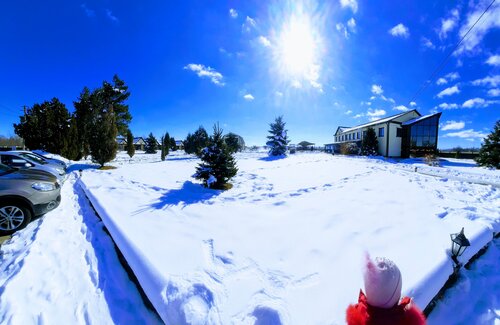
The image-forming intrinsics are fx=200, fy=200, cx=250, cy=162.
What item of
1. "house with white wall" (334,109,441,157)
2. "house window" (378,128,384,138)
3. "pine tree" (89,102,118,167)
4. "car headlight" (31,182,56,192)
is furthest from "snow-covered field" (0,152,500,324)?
"house window" (378,128,384,138)

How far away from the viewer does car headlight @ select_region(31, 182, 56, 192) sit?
443 cm

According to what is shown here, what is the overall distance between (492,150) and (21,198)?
25.2 metres

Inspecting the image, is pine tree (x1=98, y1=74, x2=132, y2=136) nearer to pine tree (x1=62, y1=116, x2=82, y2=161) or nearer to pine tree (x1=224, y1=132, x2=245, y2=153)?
pine tree (x1=62, y1=116, x2=82, y2=161)

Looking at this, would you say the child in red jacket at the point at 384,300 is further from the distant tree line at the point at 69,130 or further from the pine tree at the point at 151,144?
the pine tree at the point at 151,144

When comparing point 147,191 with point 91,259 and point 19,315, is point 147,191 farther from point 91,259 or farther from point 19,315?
point 19,315

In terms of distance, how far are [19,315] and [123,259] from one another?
121cm

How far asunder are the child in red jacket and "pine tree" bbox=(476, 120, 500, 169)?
2127cm

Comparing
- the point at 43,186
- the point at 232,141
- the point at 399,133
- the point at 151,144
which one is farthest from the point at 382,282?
the point at 151,144

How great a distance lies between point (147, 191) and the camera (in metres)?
7.08

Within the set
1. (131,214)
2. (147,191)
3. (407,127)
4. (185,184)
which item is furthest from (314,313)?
(407,127)

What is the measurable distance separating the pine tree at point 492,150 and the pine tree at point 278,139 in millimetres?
17888

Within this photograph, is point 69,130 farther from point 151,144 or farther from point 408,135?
point 408,135

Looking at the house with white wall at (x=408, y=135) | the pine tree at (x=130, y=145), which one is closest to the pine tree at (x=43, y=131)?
the pine tree at (x=130, y=145)

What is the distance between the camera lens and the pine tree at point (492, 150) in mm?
14531
